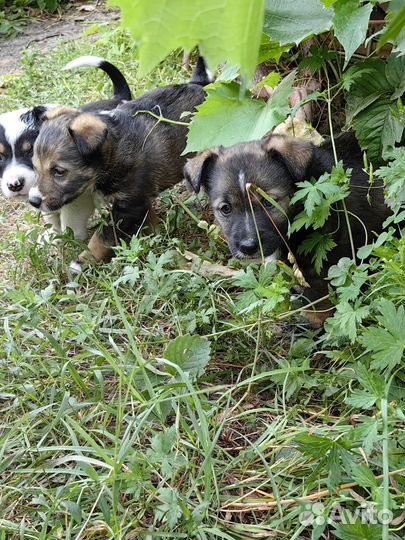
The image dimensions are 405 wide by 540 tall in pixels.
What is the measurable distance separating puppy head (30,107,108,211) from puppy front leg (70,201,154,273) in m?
0.22

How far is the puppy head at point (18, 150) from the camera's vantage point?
3.56 meters

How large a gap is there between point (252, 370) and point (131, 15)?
2112 millimetres

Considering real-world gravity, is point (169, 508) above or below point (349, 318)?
below

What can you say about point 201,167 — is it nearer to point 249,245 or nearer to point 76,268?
point 249,245

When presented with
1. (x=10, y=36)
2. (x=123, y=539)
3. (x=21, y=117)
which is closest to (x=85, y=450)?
(x=123, y=539)

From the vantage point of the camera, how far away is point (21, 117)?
3717 mm

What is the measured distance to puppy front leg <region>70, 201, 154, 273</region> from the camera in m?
3.33

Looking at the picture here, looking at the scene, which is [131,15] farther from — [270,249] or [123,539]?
[270,249]

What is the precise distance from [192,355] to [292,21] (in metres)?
1.09

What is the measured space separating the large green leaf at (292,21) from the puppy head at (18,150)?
180 centimetres

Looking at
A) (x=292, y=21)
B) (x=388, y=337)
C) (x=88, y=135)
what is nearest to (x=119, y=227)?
(x=88, y=135)

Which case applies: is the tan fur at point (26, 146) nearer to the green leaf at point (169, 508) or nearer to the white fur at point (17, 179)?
the white fur at point (17, 179)

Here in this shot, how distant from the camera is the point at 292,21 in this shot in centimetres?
214

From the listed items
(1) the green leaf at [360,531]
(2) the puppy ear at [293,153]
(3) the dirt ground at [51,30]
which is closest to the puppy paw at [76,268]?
(2) the puppy ear at [293,153]
